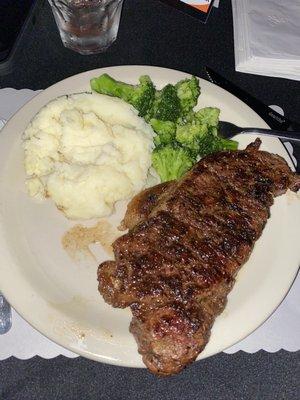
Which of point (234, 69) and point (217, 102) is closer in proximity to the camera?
point (217, 102)

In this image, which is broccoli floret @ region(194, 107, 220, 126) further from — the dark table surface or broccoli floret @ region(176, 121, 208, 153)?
the dark table surface

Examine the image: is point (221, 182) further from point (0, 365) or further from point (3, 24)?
point (3, 24)

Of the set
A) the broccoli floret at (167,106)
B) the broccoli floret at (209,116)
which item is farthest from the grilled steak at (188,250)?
the broccoli floret at (167,106)

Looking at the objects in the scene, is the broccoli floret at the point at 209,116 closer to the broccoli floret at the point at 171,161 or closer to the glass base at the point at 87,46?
the broccoli floret at the point at 171,161

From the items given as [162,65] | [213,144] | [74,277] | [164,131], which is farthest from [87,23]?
[74,277]

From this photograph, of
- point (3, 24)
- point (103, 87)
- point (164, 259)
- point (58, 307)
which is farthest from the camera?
point (3, 24)

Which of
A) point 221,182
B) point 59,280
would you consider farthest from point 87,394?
point 221,182

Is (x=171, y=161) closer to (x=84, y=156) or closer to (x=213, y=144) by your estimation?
(x=213, y=144)

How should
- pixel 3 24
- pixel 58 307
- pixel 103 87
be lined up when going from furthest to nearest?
pixel 3 24 < pixel 103 87 < pixel 58 307
